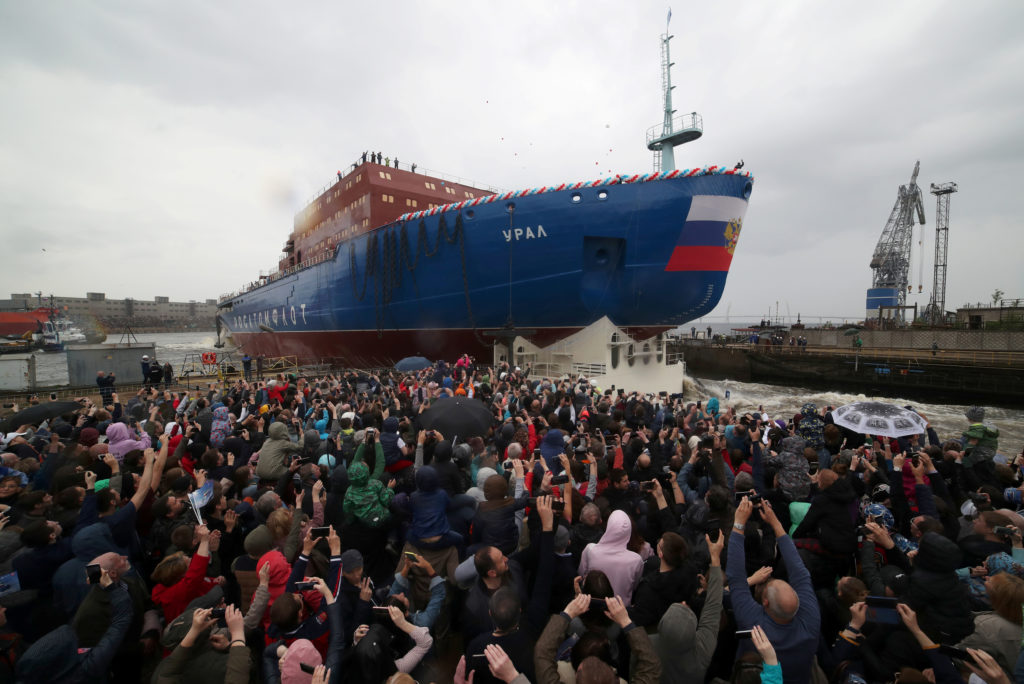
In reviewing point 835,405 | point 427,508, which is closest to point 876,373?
point 835,405

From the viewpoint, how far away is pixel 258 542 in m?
2.56

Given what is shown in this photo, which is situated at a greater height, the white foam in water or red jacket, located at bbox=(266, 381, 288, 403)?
red jacket, located at bbox=(266, 381, 288, 403)

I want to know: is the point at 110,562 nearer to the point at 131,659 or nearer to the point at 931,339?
the point at 131,659

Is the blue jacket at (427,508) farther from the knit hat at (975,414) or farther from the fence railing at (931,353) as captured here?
the fence railing at (931,353)

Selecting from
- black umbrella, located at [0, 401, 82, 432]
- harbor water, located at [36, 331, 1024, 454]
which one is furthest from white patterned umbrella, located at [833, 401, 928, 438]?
black umbrella, located at [0, 401, 82, 432]

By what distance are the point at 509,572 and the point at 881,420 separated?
5295mm

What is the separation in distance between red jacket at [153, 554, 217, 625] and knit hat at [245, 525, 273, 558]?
0.96 ft

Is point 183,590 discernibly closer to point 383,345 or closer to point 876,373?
point 383,345

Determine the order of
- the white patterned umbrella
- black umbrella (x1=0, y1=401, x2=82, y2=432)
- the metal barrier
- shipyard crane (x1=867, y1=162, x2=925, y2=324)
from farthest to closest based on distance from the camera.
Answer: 1. shipyard crane (x1=867, y1=162, x2=925, y2=324)
2. the metal barrier
3. black umbrella (x1=0, y1=401, x2=82, y2=432)
4. the white patterned umbrella

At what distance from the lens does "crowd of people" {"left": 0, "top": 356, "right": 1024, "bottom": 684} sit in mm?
1920

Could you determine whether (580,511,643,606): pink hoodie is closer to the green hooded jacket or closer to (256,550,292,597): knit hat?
the green hooded jacket

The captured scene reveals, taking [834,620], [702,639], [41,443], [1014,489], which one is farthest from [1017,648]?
[41,443]

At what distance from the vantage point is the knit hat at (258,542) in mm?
2535

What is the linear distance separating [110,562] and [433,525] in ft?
5.77
